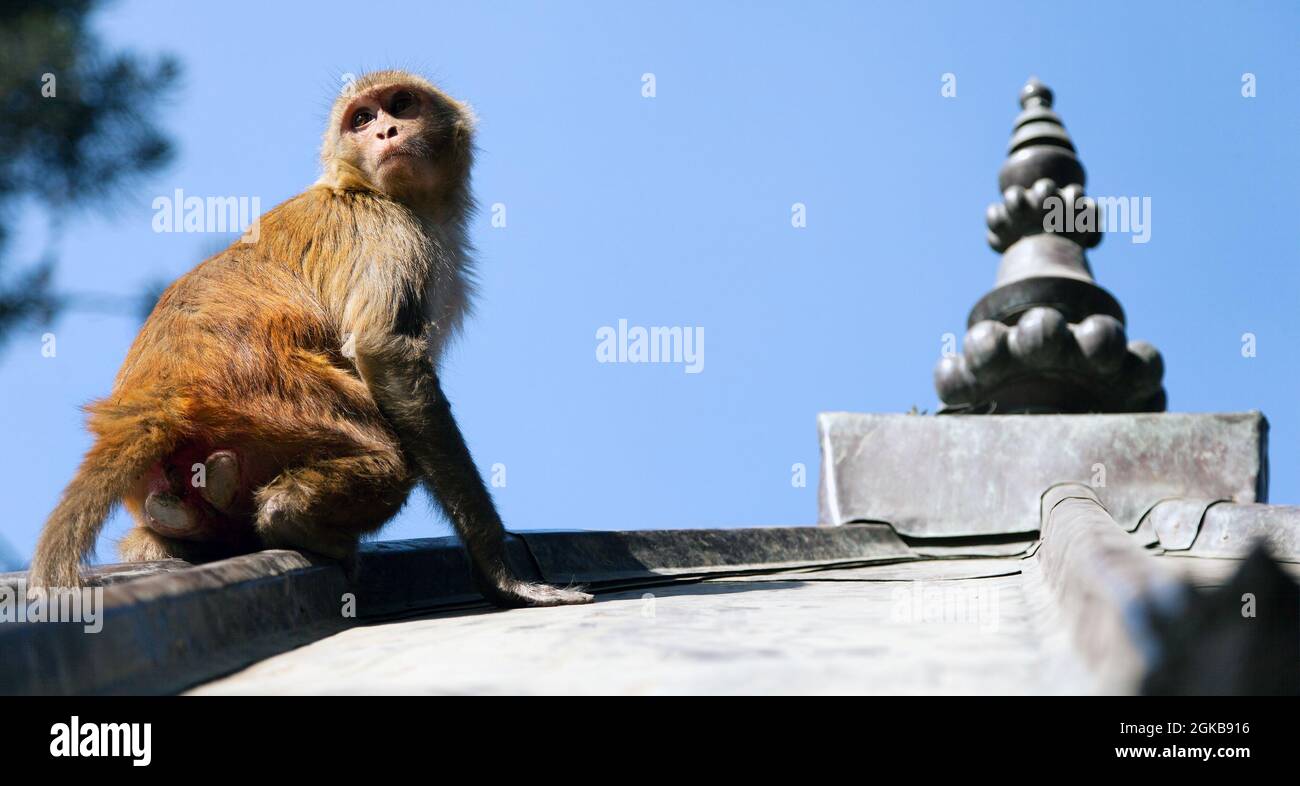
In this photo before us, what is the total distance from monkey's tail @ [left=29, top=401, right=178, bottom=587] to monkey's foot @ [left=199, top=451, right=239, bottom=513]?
11 cm

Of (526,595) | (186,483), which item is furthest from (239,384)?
(526,595)

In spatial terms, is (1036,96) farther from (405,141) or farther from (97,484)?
(97,484)

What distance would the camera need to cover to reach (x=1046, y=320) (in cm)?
590

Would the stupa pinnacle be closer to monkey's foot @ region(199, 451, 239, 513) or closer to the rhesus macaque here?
the rhesus macaque

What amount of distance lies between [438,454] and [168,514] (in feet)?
2.25

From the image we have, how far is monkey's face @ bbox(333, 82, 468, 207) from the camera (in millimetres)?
3684

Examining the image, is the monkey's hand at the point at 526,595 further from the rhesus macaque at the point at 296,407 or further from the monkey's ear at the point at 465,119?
the monkey's ear at the point at 465,119

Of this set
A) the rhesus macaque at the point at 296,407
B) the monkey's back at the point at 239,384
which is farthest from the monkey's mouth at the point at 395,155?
the monkey's back at the point at 239,384

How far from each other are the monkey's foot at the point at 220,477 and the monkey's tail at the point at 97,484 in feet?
0.35

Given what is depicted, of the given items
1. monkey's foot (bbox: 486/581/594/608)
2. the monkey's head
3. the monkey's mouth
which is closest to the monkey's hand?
monkey's foot (bbox: 486/581/594/608)

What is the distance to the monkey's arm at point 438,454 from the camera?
10.2 feet

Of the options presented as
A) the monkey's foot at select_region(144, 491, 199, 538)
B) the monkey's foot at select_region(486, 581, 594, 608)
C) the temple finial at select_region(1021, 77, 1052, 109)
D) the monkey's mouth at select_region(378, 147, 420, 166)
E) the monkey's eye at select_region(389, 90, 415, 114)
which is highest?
the temple finial at select_region(1021, 77, 1052, 109)
